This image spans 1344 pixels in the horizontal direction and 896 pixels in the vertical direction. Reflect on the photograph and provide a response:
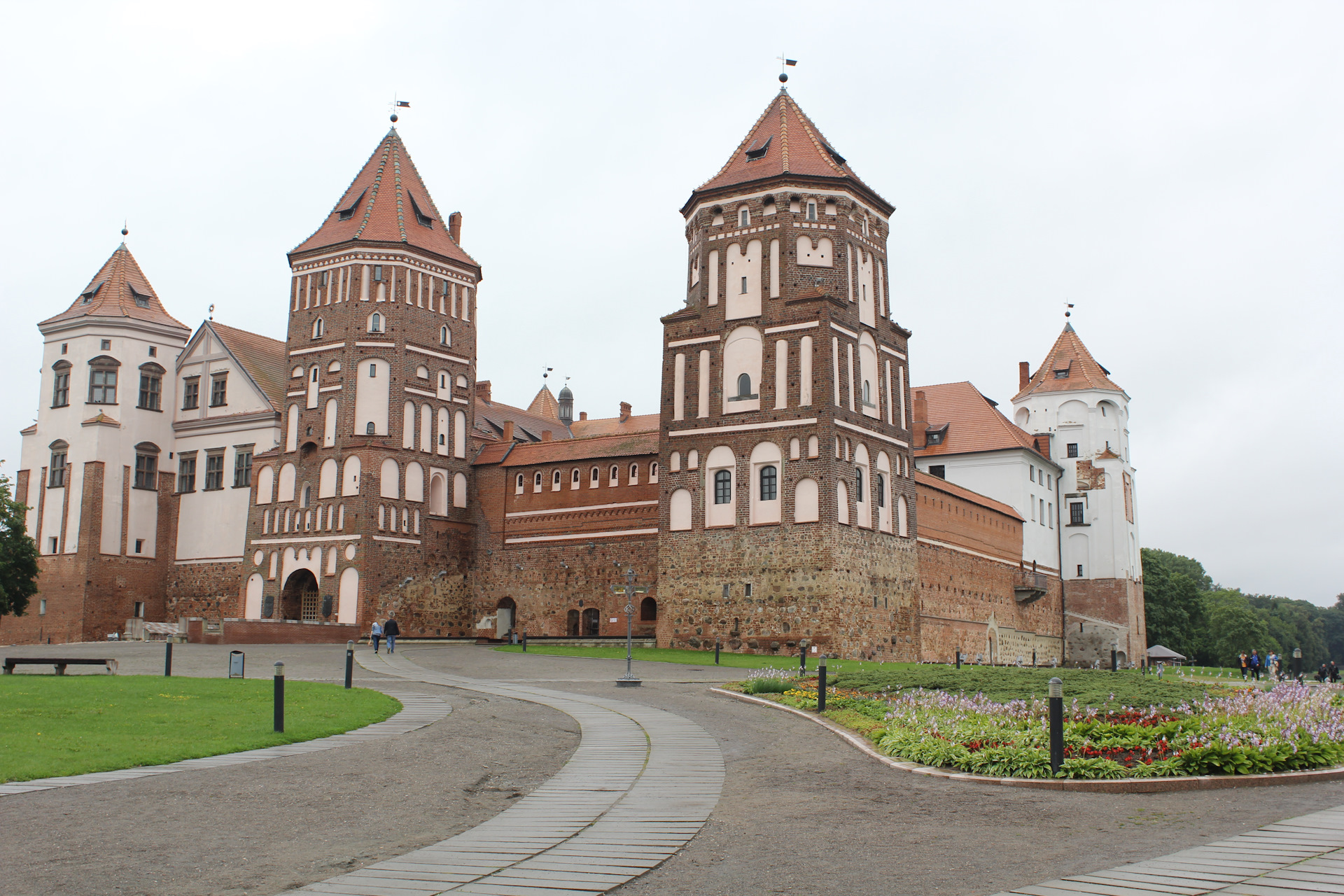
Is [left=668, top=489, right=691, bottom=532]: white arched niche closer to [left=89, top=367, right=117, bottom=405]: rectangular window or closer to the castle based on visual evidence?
the castle

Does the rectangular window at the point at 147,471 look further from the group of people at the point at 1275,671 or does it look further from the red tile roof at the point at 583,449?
the group of people at the point at 1275,671

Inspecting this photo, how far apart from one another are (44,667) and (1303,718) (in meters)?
27.6

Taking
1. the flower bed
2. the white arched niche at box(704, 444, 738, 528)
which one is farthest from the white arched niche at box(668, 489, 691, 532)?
the flower bed

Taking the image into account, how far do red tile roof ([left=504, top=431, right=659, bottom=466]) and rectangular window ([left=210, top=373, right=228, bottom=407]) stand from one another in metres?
14.2

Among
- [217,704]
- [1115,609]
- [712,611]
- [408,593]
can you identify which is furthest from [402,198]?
[1115,609]

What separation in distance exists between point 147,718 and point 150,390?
146 ft

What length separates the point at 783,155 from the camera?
141 feet

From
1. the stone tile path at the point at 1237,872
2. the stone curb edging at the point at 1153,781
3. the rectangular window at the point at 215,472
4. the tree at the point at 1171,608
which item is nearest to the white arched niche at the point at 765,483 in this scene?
the rectangular window at the point at 215,472

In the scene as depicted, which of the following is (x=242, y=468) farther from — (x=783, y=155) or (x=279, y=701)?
(x=279, y=701)

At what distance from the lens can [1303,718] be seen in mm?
12672

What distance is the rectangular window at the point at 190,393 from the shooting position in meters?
55.7

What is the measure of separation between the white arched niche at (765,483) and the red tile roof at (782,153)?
10.0 metres

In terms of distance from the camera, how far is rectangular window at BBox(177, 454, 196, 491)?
54.8 metres

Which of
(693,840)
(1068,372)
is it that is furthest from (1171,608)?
(693,840)
